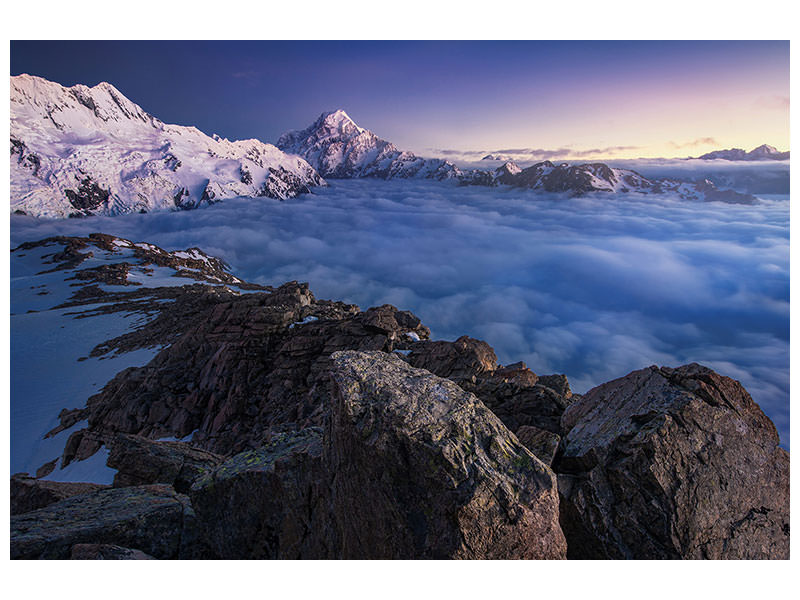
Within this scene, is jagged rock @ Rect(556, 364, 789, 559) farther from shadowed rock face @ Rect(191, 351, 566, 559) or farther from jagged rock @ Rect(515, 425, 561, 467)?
shadowed rock face @ Rect(191, 351, 566, 559)

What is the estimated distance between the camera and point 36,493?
331 inches

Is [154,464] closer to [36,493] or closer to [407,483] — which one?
[36,493]

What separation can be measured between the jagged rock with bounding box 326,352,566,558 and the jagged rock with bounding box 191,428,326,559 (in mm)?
1025

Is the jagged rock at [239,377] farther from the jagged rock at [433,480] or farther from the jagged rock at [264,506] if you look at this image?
the jagged rock at [433,480]

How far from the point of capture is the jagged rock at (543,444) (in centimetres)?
588

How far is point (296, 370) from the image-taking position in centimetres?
1806

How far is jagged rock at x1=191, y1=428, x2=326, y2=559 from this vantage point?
5.81 metres

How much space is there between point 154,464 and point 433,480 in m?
9.18

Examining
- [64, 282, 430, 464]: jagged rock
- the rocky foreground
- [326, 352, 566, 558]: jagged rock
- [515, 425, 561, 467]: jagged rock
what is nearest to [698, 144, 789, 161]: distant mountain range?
the rocky foreground

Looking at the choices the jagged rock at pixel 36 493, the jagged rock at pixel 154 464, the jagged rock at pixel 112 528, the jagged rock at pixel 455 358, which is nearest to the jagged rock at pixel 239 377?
the jagged rock at pixel 455 358

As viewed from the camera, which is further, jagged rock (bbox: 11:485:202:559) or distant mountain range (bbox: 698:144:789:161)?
distant mountain range (bbox: 698:144:789:161)

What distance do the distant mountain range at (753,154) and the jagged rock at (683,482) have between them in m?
6.70
